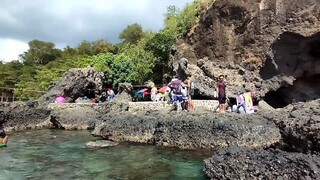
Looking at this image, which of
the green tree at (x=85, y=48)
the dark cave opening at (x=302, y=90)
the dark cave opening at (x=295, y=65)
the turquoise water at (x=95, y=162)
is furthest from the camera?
the green tree at (x=85, y=48)

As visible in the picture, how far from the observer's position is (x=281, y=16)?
22.8m

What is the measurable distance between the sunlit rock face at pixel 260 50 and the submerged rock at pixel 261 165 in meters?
13.3

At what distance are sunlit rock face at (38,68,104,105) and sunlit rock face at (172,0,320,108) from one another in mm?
7639

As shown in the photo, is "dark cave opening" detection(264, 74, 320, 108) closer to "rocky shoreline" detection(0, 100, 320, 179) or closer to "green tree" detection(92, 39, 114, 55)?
"rocky shoreline" detection(0, 100, 320, 179)

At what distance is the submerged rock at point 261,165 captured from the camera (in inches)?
274

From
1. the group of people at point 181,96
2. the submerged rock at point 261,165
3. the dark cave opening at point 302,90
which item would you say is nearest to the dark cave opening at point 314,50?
the dark cave opening at point 302,90

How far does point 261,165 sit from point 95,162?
6036mm

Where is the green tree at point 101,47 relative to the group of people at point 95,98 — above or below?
above

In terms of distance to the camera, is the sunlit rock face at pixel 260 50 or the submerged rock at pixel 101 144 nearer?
the submerged rock at pixel 101 144

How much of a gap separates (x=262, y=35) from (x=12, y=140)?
56.2 ft

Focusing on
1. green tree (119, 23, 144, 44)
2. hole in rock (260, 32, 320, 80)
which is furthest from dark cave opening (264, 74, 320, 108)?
green tree (119, 23, 144, 44)

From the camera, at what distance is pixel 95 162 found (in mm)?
11602

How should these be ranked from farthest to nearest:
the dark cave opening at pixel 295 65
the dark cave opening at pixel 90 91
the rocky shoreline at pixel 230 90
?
the dark cave opening at pixel 90 91, the dark cave opening at pixel 295 65, the rocky shoreline at pixel 230 90

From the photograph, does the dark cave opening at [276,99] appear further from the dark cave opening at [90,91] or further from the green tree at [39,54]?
the green tree at [39,54]
